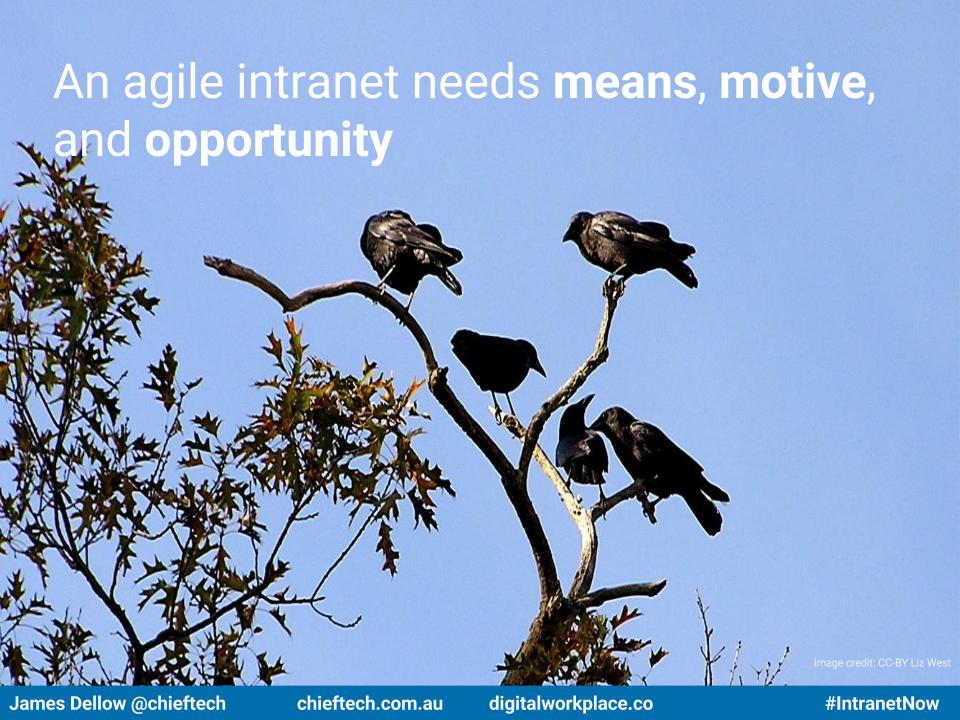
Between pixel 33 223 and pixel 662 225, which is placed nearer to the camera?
pixel 33 223

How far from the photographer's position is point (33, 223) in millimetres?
5512

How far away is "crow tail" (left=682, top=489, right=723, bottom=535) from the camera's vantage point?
7379 millimetres

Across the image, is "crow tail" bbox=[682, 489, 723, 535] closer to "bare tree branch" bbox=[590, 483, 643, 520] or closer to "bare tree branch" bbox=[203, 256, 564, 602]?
"bare tree branch" bbox=[590, 483, 643, 520]

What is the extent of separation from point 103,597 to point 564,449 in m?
2.65

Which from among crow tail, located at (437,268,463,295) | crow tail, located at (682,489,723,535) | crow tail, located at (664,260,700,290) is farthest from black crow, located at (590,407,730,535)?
crow tail, located at (437,268,463,295)

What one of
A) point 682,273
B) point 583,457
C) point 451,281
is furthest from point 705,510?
point 451,281

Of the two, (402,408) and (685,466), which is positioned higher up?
(685,466)

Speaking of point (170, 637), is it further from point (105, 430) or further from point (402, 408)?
point (402, 408)

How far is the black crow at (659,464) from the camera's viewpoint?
7.21 metres

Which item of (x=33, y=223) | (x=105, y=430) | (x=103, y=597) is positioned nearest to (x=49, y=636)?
(x=103, y=597)

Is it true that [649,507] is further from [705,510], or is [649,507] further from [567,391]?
[567,391]

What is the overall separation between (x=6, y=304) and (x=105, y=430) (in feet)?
2.01
